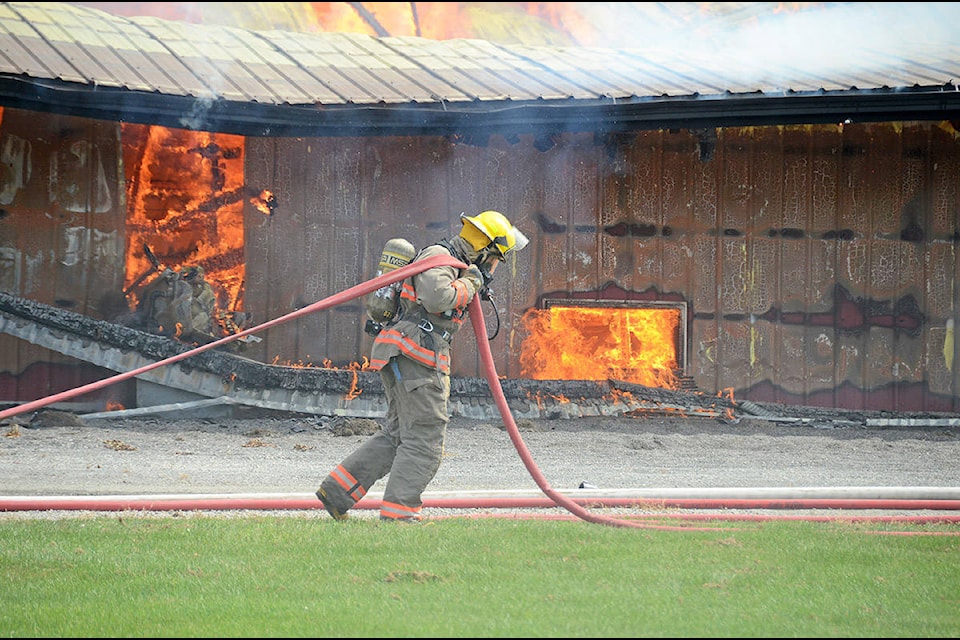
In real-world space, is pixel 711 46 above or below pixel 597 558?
above

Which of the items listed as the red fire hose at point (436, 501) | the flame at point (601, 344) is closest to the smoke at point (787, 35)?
the flame at point (601, 344)

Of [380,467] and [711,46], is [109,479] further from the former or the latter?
[711,46]

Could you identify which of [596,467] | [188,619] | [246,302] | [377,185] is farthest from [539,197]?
[188,619]

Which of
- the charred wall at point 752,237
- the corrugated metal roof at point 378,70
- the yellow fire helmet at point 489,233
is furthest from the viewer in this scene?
the charred wall at point 752,237

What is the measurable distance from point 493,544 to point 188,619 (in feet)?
6.08

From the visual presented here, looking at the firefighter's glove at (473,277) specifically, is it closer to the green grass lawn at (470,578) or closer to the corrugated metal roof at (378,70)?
the green grass lawn at (470,578)

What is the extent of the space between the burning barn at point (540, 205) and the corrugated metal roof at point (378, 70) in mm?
63

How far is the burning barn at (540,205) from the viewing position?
11.6m

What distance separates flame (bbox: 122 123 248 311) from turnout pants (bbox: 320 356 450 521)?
6.29 m

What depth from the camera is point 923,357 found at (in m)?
13.1

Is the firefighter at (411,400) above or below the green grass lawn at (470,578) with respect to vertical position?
above

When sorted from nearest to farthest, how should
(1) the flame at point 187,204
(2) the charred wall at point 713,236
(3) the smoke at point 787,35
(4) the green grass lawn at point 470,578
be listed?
(4) the green grass lawn at point 470,578 → (1) the flame at point 187,204 → (2) the charred wall at point 713,236 → (3) the smoke at point 787,35

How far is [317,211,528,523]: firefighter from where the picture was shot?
20.5 ft

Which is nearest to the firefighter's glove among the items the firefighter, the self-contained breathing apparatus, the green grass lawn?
the firefighter
